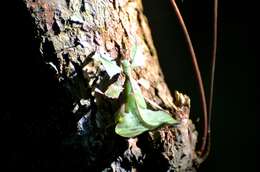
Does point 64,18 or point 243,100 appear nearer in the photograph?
point 64,18

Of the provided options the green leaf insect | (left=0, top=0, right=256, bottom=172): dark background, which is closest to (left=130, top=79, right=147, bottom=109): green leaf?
the green leaf insect

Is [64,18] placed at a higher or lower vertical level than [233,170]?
higher

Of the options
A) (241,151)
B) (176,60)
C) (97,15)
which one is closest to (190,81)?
(176,60)

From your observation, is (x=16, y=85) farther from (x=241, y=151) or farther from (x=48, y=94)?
(x=241, y=151)

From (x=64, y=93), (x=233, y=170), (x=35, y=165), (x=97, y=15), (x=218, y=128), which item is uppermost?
(x=97, y=15)

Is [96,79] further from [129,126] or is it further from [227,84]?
→ [227,84]
